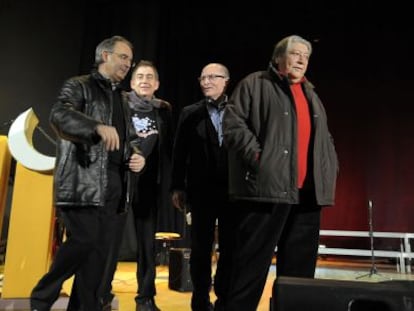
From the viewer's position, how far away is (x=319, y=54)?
7301 mm

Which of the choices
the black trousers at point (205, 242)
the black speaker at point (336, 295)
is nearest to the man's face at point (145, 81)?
the black trousers at point (205, 242)

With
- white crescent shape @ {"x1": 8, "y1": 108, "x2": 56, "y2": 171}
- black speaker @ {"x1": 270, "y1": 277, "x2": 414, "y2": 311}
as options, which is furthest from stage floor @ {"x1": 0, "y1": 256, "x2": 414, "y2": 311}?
black speaker @ {"x1": 270, "y1": 277, "x2": 414, "y2": 311}

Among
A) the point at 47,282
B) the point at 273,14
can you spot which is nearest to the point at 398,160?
the point at 273,14

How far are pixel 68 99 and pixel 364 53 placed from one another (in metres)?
6.05

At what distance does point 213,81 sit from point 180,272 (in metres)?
1.81

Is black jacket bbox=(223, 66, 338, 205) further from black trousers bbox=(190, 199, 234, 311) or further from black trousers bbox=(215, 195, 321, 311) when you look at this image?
black trousers bbox=(190, 199, 234, 311)

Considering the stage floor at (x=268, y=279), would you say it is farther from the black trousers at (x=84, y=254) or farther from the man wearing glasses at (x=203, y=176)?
the black trousers at (x=84, y=254)

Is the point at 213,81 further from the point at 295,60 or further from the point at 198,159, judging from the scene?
the point at 295,60

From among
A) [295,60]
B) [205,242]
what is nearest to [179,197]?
[205,242]

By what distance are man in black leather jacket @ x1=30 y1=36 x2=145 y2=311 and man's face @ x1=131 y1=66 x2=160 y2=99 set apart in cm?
59

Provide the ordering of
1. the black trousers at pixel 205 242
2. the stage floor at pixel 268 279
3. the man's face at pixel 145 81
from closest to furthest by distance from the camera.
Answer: the black trousers at pixel 205 242 < the man's face at pixel 145 81 < the stage floor at pixel 268 279

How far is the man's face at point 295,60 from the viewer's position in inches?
78.1

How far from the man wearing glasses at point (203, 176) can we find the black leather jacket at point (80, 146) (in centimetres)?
63

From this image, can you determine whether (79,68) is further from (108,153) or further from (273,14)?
(108,153)
